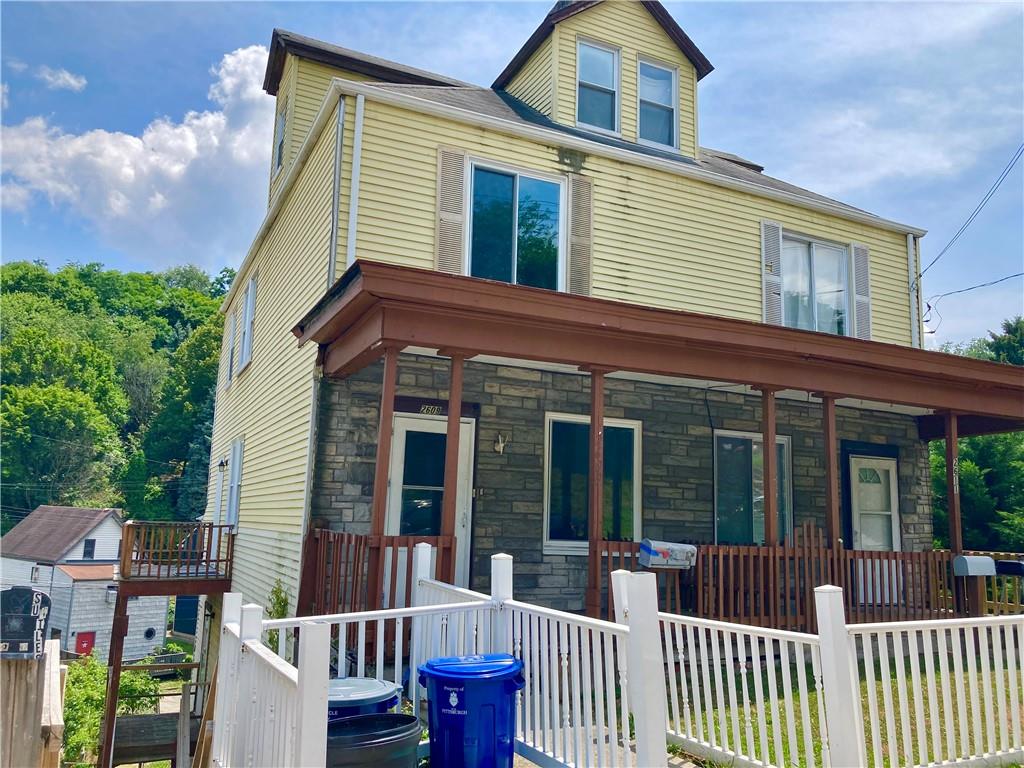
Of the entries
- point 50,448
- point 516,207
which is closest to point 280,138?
point 516,207

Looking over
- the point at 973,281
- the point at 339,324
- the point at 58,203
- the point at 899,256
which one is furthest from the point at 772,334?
the point at 58,203

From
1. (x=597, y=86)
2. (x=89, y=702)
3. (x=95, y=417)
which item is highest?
(x=597, y=86)

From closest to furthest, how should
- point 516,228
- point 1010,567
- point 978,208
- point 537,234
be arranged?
1. point 516,228
2. point 537,234
3. point 1010,567
4. point 978,208

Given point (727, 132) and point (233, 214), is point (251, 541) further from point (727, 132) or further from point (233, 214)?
point (233, 214)

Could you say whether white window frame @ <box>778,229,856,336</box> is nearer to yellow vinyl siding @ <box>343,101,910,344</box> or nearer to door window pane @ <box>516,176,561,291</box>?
yellow vinyl siding @ <box>343,101,910,344</box>

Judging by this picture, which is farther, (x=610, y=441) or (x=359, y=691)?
(x=610, y=441)

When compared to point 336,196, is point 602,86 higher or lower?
higher

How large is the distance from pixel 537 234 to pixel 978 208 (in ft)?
47.7

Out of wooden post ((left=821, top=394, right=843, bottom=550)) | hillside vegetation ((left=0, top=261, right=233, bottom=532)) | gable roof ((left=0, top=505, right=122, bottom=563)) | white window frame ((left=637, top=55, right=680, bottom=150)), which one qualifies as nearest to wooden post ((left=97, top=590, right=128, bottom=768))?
wooden post ((left=821, top=394, right=843, bottom=550))

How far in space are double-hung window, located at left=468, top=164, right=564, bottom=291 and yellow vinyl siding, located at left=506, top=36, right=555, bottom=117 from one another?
Answer: 7.09 feet

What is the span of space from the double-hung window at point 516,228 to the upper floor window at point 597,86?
215cm

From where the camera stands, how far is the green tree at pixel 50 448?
4406 centimetres

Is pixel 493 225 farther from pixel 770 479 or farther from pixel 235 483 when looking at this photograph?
pixel 235 483

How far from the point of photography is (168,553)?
38.0 ft
